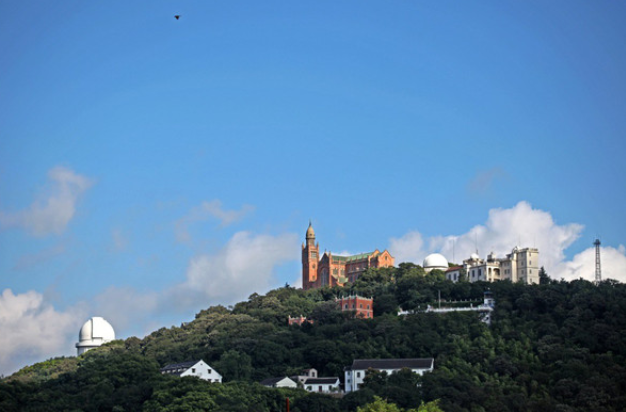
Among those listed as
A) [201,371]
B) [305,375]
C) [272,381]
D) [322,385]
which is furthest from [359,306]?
[201,371]

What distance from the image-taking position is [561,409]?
63.9m

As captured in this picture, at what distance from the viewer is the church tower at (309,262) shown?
4756 inches

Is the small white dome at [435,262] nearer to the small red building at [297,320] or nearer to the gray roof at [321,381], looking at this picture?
the small red building at [297,320]

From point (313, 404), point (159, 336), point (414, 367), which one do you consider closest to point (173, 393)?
point (313, 404)

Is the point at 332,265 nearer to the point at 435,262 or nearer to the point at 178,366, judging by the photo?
the point at 435,262

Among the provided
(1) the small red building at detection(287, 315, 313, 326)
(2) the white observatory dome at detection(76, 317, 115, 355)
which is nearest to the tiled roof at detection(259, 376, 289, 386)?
(1) the small red building at detection(287, 315, 313, 326)

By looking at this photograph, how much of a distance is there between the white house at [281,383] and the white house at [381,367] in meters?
4.63

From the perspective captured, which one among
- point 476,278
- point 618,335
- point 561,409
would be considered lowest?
point 561,409

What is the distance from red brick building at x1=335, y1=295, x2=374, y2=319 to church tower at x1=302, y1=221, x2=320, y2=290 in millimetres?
23709

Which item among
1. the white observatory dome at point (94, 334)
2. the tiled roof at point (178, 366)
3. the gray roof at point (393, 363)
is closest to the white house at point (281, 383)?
the gray roof at point (393, 363)

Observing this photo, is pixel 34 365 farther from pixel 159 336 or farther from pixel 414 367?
pixel 414 367

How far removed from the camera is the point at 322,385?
7781 centimetres

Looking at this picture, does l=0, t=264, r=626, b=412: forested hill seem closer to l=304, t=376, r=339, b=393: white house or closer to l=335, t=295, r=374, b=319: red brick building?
l=335, t=295, r=374, b=319: red brick building

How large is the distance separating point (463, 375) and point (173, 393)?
23036mm
